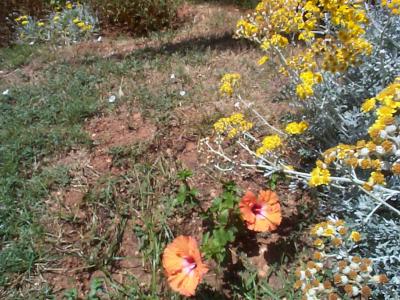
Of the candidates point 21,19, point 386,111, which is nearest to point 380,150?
point 386,111

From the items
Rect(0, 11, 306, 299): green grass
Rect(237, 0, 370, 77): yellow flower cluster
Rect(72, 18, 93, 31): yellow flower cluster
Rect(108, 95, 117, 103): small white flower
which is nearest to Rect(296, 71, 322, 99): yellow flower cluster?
Rect(237, 0, 370, 77): yellow flower cluster

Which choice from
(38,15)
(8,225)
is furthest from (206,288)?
(38,15)

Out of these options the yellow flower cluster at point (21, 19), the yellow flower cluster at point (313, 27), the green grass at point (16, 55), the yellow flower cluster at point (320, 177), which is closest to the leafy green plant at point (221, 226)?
the yellow flower cluster at point (320, 177)

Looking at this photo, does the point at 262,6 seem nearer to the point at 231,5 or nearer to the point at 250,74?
the point at 250,74

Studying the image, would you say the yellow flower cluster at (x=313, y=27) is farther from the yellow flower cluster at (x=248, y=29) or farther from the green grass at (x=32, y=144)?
the green grass at (x=32, y=144)

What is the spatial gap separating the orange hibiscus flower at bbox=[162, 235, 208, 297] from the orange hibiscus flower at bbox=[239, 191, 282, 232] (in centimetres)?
32

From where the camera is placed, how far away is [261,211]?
2.26 metres

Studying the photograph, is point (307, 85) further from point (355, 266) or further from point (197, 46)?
point (197, 46)

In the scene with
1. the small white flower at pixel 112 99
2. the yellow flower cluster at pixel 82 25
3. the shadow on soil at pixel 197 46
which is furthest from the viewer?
the yellow flower cluster at pixel 82 25

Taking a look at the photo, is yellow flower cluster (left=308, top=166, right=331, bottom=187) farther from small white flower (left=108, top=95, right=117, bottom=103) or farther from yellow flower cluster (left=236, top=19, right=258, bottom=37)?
small white flower (left=108, top=95, right=117, bottom=103)

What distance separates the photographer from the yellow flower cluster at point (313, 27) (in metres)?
1.96

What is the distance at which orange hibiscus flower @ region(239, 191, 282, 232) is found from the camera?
7.25 ft

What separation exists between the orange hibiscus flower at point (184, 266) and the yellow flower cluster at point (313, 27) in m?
1.00

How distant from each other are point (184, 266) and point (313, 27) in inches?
51.7
